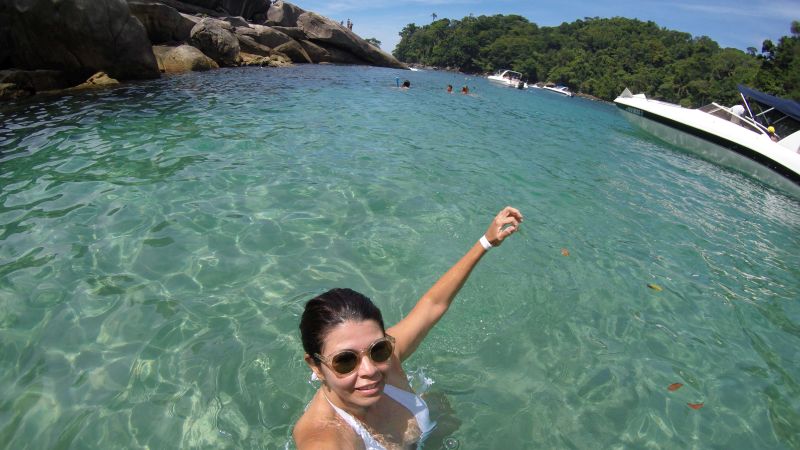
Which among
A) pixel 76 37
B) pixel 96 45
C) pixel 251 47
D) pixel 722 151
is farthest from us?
pixel 251 47

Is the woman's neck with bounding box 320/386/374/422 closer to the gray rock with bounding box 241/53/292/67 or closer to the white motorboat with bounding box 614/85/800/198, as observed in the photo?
the white motorboat with bounding box 614/85/800/198

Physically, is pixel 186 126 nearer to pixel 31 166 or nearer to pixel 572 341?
pixel 31 166

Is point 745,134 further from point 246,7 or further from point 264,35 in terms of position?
point 246,7

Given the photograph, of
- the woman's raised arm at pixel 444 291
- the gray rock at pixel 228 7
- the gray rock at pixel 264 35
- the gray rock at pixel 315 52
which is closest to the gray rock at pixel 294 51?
the gray rock at pixel 264 35

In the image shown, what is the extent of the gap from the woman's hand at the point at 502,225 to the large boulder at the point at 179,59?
22.8 m

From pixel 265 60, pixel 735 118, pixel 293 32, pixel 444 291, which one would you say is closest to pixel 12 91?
pixel 444 291

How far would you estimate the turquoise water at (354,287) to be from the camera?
300 centimetres

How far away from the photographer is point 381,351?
71.3 inches

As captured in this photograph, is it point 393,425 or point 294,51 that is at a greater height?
point 393,425

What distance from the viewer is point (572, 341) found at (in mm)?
3922

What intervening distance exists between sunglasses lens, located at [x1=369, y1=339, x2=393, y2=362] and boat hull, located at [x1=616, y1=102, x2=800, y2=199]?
16775 mm

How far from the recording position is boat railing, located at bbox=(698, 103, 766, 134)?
648 inches

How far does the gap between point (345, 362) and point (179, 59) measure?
79.8ft

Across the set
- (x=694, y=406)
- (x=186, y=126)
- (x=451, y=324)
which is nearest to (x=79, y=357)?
(x=451, y=324)
